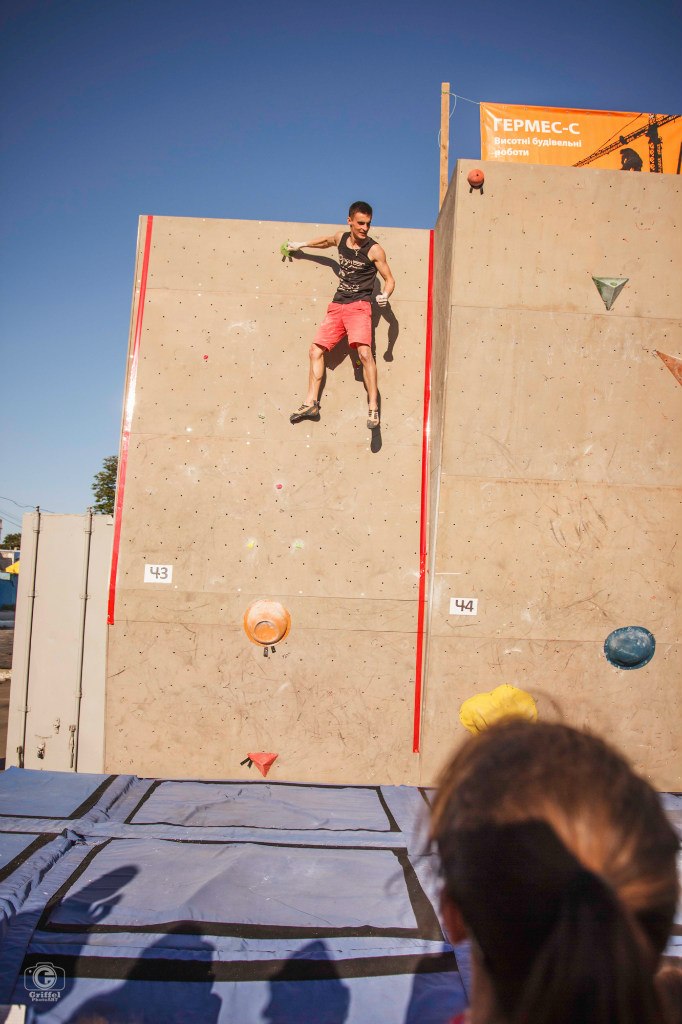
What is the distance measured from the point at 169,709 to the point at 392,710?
6.43 ft

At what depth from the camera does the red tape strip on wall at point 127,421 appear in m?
5.82

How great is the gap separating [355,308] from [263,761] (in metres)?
4.11

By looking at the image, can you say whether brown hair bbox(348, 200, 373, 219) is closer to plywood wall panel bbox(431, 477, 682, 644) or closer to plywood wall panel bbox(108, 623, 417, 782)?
plywood wall panel bbox(431, 477, 682, 644)

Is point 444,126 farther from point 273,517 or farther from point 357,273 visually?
point 273,517

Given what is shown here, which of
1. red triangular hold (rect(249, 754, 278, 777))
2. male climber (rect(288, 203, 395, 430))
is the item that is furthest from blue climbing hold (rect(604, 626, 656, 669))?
red triangular hold (rect(249, 754, 278, 777))

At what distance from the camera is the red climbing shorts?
5812 mm

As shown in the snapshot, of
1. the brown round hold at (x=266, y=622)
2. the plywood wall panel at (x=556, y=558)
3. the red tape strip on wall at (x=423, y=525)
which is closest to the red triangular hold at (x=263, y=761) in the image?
the brown round hold at (x=266, y=622)

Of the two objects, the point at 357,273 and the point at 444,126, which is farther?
the point at 444,126

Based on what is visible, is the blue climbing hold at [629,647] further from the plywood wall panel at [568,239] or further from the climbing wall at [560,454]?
the plywood wall panel at [568,239]

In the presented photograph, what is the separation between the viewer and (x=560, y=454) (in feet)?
18.7

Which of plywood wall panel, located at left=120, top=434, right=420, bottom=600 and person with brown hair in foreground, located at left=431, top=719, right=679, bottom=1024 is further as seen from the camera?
plywood wall panel, located at left=120, top=434, right=420, bottom=600

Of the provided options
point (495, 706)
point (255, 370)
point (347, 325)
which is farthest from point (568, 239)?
point (495, 706)

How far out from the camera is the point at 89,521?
599 cm

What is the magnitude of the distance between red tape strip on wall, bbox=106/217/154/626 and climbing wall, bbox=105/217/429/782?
2cm
